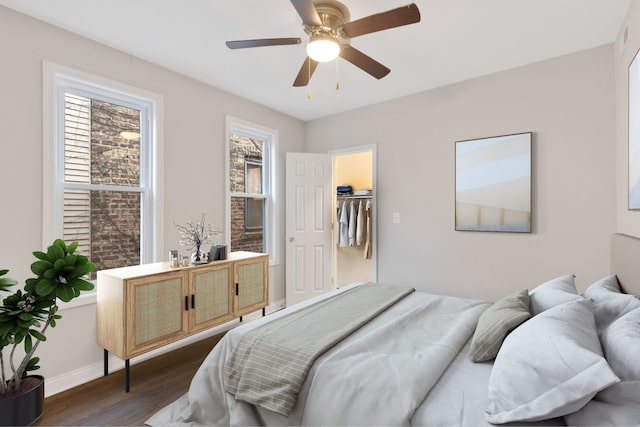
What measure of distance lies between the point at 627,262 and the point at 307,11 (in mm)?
2074

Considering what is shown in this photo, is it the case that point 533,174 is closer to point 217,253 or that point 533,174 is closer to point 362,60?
point 362,60

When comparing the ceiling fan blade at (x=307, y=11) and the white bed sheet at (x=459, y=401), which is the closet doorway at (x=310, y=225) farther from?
the white bed sheet at (x=459, y=401)

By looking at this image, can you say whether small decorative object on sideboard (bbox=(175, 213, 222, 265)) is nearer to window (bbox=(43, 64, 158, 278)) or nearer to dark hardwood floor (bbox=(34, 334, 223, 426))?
window (bbox=(43, 64, 158, 278))

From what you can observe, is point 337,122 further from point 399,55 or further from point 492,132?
point 492,132

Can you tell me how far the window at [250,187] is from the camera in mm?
3730

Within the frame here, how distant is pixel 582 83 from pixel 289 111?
3.08 meters

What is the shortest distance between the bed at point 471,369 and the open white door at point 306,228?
221 cm

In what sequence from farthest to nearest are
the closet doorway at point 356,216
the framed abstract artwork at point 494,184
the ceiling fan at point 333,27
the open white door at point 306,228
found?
the open white door at point 306,228
the closet doorway at point 356,216
the framed abstract artwork at point 494,184
the ceiling fan at point 333,27

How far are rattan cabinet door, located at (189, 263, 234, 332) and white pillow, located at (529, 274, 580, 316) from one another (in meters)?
2.33

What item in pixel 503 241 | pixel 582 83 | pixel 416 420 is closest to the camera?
pixel 416 420

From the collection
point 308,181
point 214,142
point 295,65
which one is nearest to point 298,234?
point 308,181

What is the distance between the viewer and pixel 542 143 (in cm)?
288

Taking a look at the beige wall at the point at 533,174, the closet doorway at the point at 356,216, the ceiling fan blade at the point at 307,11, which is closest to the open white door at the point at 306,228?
the closet doorway at the point at 356,216

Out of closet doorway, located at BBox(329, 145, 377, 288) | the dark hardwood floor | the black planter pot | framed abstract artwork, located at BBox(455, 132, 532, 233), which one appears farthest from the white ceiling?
the dark hardwood floor
